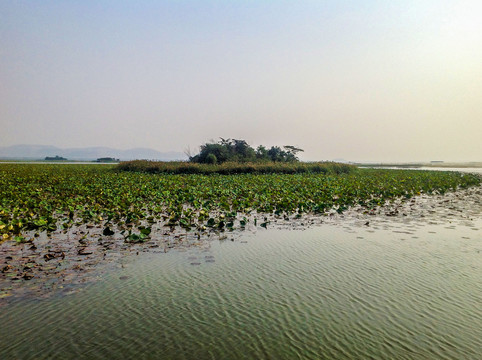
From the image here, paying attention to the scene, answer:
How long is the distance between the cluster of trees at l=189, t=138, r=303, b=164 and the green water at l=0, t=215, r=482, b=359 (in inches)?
1337

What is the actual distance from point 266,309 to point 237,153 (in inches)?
1535

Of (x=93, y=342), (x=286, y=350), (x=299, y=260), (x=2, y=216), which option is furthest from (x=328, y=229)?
(x=2, y=216)

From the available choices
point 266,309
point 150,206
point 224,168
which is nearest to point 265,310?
point 266,309

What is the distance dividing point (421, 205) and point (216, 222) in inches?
440

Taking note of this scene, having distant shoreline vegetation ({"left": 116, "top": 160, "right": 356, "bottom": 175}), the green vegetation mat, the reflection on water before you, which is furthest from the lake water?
distant shoreline vegetation ({"left": 116, "top": 160, "right": 356, "bottom": 175})

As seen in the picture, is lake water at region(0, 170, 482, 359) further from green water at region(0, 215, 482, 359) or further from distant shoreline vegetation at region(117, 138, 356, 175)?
distant shoreline vegetation at region(117, 138, 356, 175)

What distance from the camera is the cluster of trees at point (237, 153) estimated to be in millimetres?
41562

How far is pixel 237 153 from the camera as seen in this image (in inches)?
1709

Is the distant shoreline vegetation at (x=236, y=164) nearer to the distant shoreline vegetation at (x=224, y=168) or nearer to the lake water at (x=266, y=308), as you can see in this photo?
the distant shoreline vegetation at (x=224, y=168)

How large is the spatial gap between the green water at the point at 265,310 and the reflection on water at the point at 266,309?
2 centimetres

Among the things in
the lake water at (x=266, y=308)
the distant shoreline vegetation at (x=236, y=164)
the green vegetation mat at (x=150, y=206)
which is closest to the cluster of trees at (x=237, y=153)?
the distant shoreline vegetation at (x=236, y=164)

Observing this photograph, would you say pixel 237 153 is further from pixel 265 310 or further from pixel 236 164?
pixel 265 310

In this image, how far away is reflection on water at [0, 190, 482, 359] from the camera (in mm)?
3814

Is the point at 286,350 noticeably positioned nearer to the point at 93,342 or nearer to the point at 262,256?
the point at 93,342
